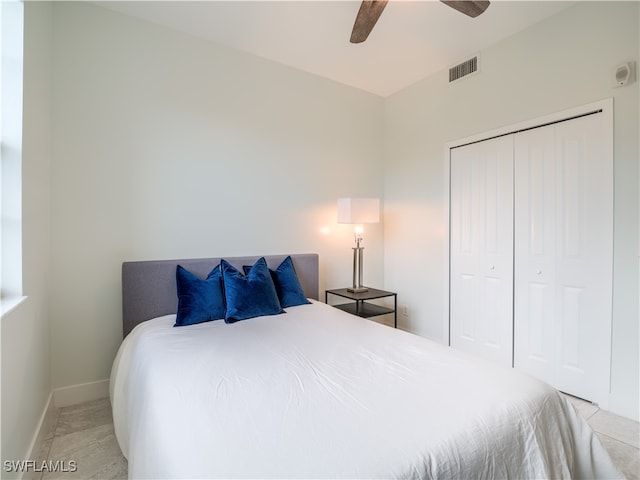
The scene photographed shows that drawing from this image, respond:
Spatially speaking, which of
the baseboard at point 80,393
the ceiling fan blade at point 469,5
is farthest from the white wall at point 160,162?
the ceiling fan blade at point 469,5

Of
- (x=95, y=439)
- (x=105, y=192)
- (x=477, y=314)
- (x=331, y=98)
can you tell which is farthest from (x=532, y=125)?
(x=95, y=439)

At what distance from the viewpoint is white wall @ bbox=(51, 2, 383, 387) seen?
2252mm

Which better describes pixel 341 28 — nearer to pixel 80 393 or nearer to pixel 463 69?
pixel 463 69

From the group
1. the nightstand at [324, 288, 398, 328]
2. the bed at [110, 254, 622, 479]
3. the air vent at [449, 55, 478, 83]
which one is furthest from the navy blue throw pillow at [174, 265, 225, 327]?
the air vent at [449, 55, 478, 83]

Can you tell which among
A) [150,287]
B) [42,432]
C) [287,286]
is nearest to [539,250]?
[287,286]

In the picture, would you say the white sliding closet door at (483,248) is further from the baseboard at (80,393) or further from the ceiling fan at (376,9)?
the baseboard at (80,393)

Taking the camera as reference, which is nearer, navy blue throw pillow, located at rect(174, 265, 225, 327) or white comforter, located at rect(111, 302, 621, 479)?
white comforter, located at rect(111, 302, 621, 479)

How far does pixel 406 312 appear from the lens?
371cm

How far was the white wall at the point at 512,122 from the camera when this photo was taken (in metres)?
2.13

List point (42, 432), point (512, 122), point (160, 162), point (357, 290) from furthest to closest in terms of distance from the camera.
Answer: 1. point (357, 290)
2. point (512, 122)
3. point (160, 162)
4. point (42, 432)

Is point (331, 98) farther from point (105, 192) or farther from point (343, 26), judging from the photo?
point (105, 192)

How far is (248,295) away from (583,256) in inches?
96.8

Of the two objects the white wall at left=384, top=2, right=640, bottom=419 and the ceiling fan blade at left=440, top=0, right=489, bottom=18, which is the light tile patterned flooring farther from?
the ceiling fan blade at left=440, top=0, right=489, bottom=18

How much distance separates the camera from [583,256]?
234 centimetres
